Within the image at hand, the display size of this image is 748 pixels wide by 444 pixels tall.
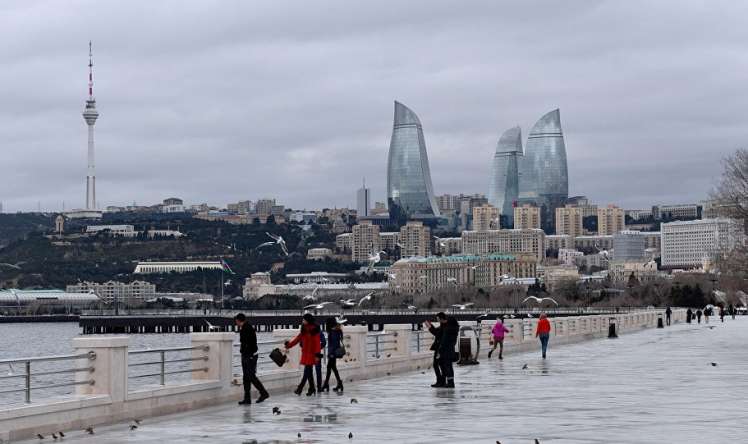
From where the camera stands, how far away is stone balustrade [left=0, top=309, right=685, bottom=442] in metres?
22.7

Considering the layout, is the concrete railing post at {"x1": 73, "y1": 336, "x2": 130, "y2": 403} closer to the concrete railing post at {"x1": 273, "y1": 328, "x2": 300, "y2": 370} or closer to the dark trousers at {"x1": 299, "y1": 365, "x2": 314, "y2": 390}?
the dark trousers at {"x1": 299, "y1": 365, "x2": 314, "y2": 390}

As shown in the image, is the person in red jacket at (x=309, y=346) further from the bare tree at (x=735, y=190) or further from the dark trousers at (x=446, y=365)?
the bare tree at (x=735, y=190)

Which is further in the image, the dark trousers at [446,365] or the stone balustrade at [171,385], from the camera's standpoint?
the dark trousers at [446,365]

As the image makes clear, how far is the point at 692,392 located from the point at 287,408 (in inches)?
364

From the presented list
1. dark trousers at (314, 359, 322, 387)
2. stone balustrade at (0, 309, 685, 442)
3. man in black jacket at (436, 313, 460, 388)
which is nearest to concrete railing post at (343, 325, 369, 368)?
stone balustrade at (0, 309, 685, 442)

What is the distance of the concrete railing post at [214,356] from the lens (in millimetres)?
28547

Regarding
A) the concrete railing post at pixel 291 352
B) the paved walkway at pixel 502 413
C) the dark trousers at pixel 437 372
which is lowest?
the paved walkway at pixel 502 413

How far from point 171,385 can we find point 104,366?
8.48 ft

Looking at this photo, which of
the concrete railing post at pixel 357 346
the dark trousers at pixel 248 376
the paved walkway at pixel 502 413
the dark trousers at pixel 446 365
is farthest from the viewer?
the concrete railing post at pixel 357 346

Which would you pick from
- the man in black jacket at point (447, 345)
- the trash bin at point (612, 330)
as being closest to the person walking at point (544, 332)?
the man in black jacket at point (447, 345)

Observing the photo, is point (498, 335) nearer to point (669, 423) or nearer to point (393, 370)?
point (393, 370)

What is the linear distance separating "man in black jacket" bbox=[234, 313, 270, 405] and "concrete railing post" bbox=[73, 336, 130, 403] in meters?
3.55

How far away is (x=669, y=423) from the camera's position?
23.4m

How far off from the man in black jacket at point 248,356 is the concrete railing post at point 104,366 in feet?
11.6
